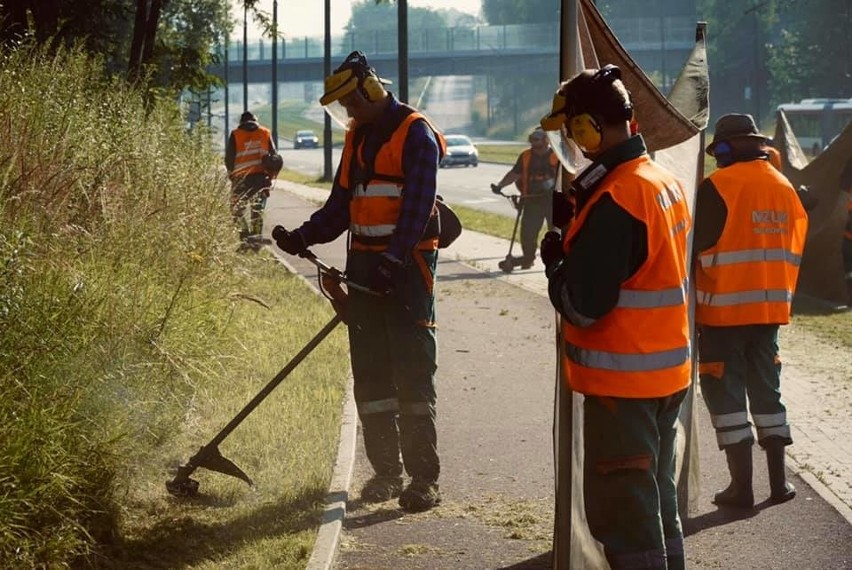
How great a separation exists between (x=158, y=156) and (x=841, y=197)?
292 inches

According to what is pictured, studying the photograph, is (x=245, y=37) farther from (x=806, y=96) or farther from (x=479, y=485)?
(x=479, y=485)

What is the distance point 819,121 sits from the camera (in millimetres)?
51500

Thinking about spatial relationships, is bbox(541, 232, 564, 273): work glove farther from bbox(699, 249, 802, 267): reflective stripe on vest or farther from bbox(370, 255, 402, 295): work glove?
bbox(699, 249, 802, 267): reflective stripe on vest

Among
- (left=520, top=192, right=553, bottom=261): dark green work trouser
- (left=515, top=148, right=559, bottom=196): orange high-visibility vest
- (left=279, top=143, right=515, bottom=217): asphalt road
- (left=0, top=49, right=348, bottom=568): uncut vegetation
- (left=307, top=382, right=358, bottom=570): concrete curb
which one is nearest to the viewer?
(left=0, top=49, right=348, bottom=568): uncut vegetation

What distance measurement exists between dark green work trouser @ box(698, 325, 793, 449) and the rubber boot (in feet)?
0.12

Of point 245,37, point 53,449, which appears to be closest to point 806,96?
point 245,37

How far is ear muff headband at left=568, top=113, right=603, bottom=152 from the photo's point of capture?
4902 millimetres

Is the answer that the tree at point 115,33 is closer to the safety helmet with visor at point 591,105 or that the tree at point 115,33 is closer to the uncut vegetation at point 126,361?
the uncut vegetation at point 126,361

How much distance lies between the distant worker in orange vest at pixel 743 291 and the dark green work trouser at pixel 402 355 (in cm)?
132

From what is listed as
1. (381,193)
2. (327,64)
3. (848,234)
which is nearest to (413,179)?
(381,193)

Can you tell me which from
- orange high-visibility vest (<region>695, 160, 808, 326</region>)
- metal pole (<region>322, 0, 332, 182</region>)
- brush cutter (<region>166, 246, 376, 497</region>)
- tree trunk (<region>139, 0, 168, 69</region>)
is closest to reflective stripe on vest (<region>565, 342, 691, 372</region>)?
brush cutter (<region>166, 246, 376, 497</region>)

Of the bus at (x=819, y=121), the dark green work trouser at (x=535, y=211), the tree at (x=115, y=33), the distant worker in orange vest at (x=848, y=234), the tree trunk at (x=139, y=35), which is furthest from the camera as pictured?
the bus at (x=819, y=121)

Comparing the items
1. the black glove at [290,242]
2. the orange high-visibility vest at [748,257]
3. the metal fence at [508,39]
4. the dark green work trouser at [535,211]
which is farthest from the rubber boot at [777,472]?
the metal fence at [508,39]

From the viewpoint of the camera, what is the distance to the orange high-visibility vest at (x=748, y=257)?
23.9 ft
